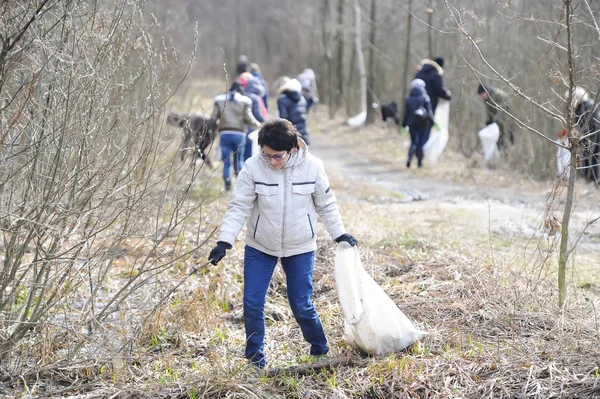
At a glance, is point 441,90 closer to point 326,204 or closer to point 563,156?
point 563,156

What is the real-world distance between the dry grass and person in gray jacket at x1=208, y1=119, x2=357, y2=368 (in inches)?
16.3

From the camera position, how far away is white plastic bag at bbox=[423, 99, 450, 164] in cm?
1411

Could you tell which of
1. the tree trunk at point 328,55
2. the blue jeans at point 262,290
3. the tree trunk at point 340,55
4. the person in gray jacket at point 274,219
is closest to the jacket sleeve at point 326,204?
the person in gray jacket at point 274,219

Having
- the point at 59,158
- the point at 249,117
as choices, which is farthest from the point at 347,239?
the point at 249,117

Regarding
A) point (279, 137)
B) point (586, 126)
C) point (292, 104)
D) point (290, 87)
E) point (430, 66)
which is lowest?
point (279, 137)

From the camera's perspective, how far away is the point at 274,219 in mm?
4676

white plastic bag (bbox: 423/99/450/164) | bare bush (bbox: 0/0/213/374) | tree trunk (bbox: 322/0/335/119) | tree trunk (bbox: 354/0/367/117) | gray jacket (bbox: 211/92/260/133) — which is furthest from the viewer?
tree trunk (bbox: 322/0/335/119)

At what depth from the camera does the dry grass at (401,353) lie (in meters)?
4.51

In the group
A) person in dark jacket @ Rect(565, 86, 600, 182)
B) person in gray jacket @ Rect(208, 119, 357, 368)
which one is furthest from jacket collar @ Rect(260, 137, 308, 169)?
person in dark jacket @ Rect(565, 86, 600, 182)

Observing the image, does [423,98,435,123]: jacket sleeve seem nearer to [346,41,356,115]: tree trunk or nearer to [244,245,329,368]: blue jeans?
[244,245,329,368]: blue jeans

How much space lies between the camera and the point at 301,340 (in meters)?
5.59

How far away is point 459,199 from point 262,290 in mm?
7570

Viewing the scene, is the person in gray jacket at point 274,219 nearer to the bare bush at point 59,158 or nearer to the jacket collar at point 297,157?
the jacket collar at point 297,157

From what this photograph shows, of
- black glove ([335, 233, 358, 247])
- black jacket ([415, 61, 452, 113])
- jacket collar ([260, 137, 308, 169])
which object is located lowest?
black glove ([335, 233, 358, 247])
